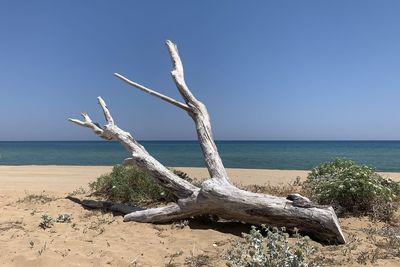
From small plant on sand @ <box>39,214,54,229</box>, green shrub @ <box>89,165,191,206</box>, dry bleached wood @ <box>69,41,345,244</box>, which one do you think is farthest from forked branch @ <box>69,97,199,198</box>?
small plant on sand @ <box>39,214,54,229</box>

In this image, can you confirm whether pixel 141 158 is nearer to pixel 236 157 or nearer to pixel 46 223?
pixel 46 223

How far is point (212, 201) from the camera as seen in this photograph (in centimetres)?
597

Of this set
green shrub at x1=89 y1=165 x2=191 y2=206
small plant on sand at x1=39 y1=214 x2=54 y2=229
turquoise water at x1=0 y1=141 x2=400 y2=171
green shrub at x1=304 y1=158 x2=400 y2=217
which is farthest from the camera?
turquoise water at x1=0 y1=141 x2=400 y2=171

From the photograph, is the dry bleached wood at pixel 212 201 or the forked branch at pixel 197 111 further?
the forked branch at pixel 197 111

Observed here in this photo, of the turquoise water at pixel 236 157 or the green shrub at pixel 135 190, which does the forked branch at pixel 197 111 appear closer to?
the green shrub at pixel 135 190

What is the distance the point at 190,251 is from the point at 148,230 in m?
1.31

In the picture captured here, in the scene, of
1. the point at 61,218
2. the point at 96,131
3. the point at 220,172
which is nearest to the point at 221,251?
the point at 220,172

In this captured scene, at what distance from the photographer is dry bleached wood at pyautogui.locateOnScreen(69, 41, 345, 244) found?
539 cm

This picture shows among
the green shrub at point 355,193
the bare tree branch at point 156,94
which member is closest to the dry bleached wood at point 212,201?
the bare tree branch at point 156,94

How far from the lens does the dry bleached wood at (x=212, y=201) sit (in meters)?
5.39

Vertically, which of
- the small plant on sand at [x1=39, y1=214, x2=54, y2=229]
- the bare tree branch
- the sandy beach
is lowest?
the sandy beach

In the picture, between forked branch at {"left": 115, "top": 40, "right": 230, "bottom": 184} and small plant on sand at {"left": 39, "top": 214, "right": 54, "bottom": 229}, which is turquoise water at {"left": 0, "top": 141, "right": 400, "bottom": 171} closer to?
forked branch at {"left": 115, "top": 40, "right": 230, "bottom": 184}

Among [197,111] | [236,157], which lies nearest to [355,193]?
[197,111]

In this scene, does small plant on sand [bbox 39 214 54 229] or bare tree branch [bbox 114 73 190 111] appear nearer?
small plant on sand [bbox 39 214 54 229]
